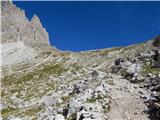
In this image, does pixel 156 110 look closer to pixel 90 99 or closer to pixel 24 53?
pixel 90 99

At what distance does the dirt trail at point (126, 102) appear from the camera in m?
30.1

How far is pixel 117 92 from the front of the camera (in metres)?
35.8

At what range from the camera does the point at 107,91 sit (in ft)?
118

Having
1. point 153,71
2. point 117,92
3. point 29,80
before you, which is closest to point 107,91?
point 117,92

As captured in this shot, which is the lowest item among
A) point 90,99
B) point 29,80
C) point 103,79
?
point 90,99

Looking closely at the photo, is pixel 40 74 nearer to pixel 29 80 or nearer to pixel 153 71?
pixel 29 80

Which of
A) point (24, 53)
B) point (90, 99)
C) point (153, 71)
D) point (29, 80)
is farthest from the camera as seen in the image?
point (24, 53)

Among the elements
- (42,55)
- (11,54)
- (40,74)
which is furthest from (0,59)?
(40,74)

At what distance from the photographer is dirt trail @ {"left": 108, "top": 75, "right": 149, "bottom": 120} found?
3008 cm

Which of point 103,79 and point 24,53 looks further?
point 24,53

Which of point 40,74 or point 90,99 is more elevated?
point 40,74

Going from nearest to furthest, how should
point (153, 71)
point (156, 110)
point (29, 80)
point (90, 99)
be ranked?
point (156, 110) → point (90, 99) → point (153, 71) → point (29, 80)

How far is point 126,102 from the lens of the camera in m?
33.0

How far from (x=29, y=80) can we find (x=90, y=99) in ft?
222
